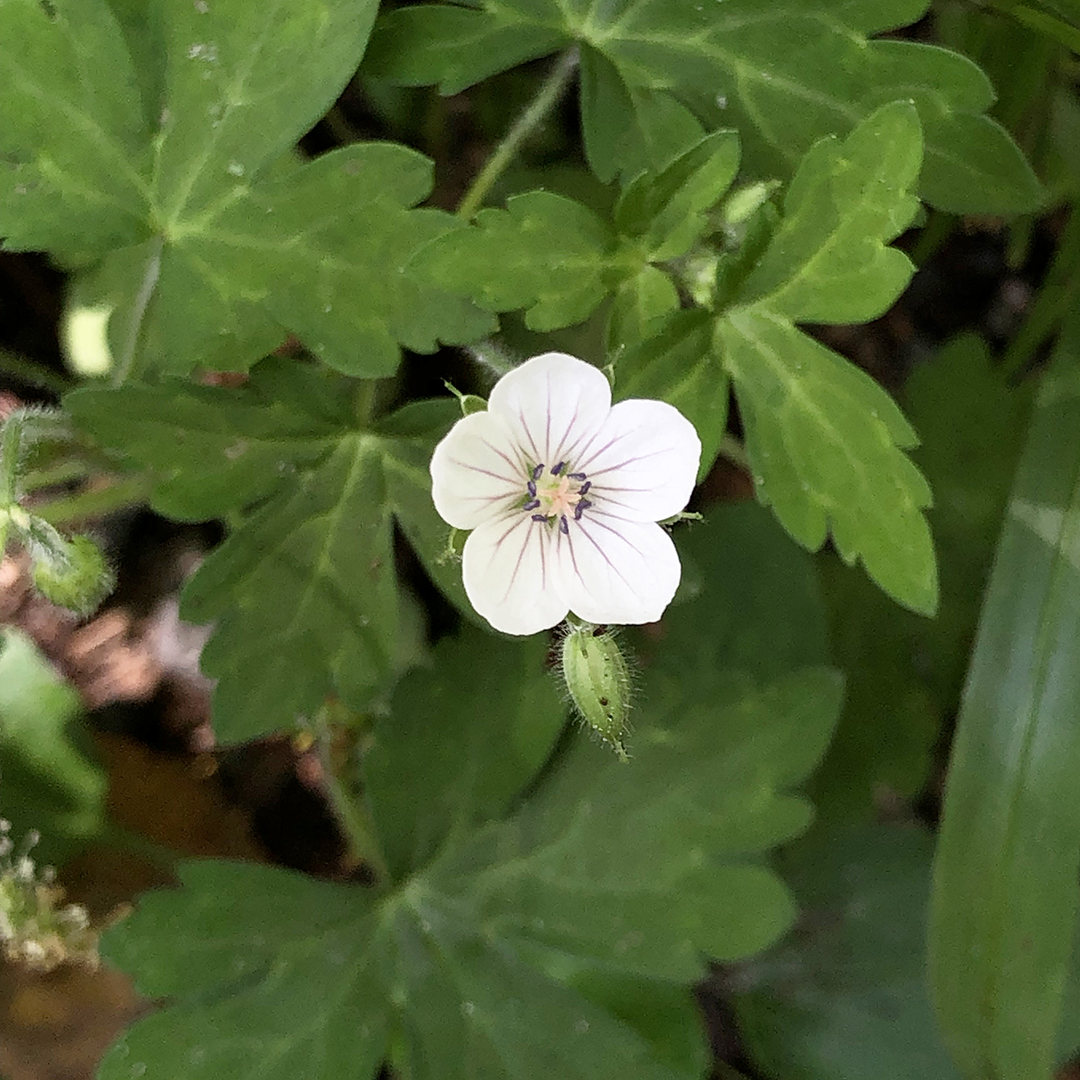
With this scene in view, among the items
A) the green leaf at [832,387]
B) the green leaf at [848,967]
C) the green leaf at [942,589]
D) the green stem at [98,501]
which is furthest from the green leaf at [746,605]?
the green stem at [98,501]

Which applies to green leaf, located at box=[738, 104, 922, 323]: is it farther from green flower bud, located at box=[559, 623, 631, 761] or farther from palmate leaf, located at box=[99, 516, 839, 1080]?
palmate leaf, located at box=[99, 516, 839, 1080]

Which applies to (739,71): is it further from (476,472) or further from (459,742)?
(459,742)

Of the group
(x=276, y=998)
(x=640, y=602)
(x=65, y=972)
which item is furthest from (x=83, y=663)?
(x=640, y=602)

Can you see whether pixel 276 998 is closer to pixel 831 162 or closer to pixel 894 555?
pixel 894 555

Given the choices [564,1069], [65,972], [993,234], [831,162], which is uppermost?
[831,162]

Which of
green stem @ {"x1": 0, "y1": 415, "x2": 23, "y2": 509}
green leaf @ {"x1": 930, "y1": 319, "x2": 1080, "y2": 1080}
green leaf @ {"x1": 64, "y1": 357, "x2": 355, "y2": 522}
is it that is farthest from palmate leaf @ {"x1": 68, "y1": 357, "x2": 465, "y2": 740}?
green leaf @ {"x1": 930, "y1": 319, "x2": 1080, "y2": 1080}

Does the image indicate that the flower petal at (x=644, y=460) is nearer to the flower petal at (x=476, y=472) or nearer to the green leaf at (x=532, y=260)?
the flower petal at (x=476, y=472)
